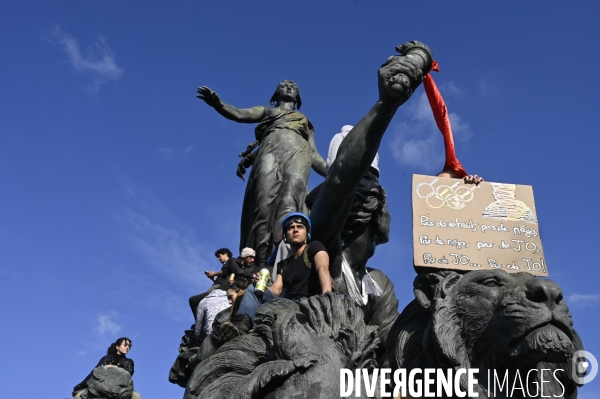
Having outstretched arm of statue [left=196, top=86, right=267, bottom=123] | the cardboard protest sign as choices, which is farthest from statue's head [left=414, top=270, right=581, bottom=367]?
outstretched arm of statue [left=196, top=86, right=267, bottom=123]

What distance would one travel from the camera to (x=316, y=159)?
Answer: 26.0ft

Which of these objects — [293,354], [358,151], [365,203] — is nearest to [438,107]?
[365,203]

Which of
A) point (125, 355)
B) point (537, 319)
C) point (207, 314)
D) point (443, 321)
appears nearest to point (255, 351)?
point (443, 321)

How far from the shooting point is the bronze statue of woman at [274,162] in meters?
7.20

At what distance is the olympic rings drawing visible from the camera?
423 cm

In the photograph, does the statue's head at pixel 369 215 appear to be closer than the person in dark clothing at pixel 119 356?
Yes

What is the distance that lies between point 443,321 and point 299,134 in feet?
15.3

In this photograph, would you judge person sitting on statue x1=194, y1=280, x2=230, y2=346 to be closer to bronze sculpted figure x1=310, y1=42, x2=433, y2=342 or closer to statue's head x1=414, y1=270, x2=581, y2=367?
bronze sculpted figure x1=310, y1=42, x2=433, y2=342

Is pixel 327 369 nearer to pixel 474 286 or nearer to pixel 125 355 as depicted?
pixel 474 286

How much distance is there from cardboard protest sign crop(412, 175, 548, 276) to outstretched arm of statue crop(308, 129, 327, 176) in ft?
11.7

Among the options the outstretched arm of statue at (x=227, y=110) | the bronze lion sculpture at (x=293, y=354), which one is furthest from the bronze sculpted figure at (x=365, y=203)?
the outstretched arm of statue at (x=227, y=110)

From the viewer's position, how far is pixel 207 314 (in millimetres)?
6109

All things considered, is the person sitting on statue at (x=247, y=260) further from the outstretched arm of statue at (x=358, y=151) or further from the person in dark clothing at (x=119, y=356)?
the outstretched arm of statue at (x=358, y=151)

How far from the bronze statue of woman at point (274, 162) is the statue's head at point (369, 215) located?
1.44m
